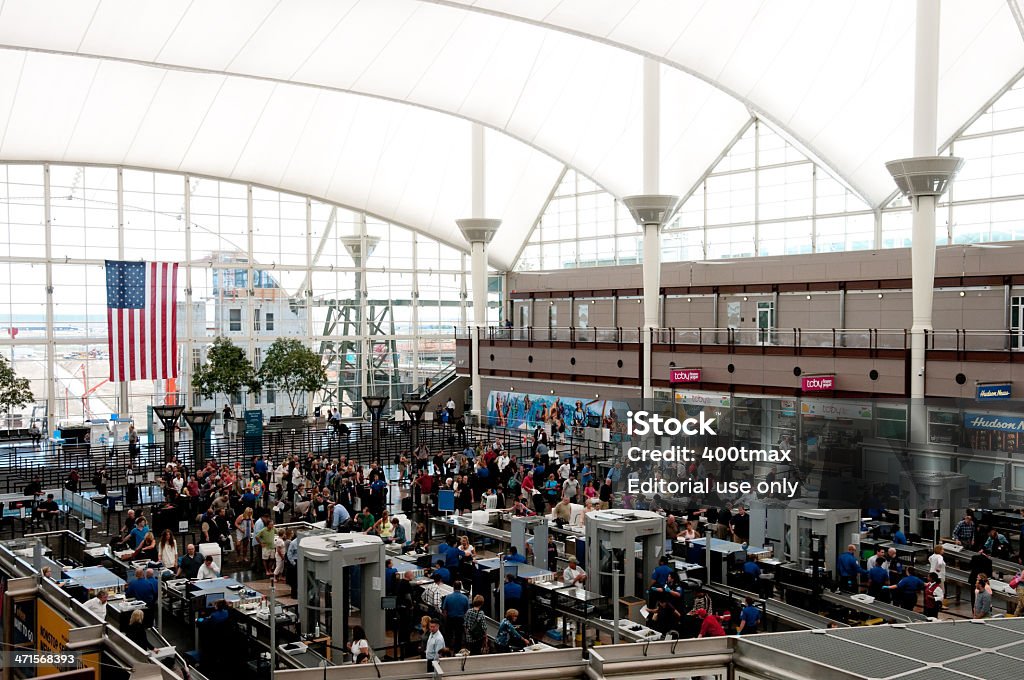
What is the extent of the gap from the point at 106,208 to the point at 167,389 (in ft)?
25.5

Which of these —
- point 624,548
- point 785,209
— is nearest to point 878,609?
point 624,548

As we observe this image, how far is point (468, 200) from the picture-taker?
44375 millimetres

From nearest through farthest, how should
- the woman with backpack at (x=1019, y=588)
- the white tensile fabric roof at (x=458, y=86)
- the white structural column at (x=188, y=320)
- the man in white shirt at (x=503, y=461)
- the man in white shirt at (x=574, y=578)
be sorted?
the woman with backpack at (x=1019, y=588), the man in white shirt at (x=574, y=578), the man in white shirt at (x=503, y=461), the white tensile fabric roof at (x=458, y=86), the white structural column at (x=188, y=320)

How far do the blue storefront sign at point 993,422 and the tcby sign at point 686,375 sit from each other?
63.3ft

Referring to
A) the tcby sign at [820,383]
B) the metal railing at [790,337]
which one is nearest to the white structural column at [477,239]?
the metal railing at [790,337]

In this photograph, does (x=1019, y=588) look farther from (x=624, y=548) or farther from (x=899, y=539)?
(x=624, y=548)

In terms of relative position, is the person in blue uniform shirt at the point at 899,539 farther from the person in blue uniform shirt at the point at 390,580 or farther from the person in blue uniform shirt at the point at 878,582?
the person in blue uniform shirt at the point at 390,580

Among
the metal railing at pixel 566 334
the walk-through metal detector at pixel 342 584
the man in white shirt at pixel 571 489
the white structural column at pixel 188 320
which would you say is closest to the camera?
the walk-through metal detector at pixel 342 584

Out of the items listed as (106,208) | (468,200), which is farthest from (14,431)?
(468,200)

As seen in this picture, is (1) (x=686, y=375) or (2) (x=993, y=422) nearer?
(2) (x=993, y=422)

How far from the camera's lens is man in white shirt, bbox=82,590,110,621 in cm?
1116

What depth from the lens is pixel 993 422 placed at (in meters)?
10.5

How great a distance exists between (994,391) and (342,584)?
55.5 ft

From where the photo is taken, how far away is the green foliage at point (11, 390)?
33.3 metres
